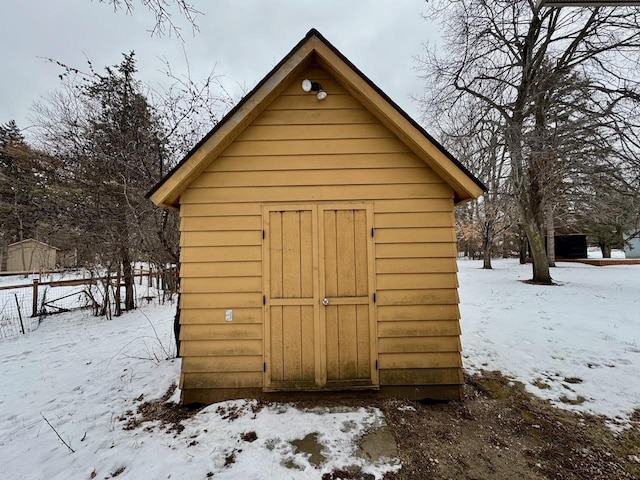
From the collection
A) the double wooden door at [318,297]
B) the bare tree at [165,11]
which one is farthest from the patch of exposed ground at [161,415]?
the bare tree at [165,11]

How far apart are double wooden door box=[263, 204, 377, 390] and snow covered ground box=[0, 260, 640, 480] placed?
0.42 metres

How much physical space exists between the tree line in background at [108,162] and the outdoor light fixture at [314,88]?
3144mm

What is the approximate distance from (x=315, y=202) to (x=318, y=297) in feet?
3.95

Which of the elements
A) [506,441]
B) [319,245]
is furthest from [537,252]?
[319,245]

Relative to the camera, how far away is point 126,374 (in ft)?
14.0

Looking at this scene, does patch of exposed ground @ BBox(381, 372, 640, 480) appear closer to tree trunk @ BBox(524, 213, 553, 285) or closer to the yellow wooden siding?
the yellow wooden siding

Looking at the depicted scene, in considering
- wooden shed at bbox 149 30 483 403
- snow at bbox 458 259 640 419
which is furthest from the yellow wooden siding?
snow at bbox 458 259 640 419

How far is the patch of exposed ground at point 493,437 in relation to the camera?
7.37 feet

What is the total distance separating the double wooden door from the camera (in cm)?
329

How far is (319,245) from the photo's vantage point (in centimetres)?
339

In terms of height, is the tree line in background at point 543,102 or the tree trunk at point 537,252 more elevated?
the tree line in background at point 543,102

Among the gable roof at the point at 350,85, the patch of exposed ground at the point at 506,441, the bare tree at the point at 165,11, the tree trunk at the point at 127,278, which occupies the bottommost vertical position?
the patch of exposed ground at the point at 506,441

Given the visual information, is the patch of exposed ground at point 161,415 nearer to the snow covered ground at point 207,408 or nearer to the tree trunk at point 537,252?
the snow covered ground at point 207,408

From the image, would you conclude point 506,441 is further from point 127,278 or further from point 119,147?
point 127,278
